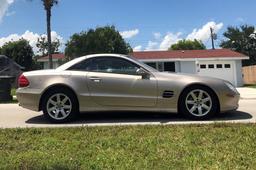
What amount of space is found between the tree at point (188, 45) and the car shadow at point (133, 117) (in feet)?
231

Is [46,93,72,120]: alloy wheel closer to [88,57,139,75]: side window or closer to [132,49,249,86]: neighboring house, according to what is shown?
[88,57,139,75]: side window

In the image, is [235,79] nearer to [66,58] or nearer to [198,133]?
[66,58]

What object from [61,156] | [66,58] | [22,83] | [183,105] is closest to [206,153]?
[61,156]

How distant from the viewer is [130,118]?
1008cm

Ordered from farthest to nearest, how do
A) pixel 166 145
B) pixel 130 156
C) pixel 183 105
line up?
pixel 183 105, pixel 166 145, pixel 130 156

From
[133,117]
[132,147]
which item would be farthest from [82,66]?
[132,147]

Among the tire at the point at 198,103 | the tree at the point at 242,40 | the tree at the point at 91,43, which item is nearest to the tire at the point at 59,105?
the tire at the point at 198,103

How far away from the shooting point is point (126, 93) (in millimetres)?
9641

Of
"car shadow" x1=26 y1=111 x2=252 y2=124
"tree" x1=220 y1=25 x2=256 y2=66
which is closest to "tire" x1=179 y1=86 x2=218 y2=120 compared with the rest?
"car shadow" x1=26 y1=111 x2=252 y2=124

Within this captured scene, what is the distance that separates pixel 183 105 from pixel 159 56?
31627 mm

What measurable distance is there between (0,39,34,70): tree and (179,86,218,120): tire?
155ft

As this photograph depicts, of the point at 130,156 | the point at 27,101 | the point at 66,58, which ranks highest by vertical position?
the point at 66,58

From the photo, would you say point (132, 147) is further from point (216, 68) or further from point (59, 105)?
point (216, 68)

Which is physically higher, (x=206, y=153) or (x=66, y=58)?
(x=66, y=58)
